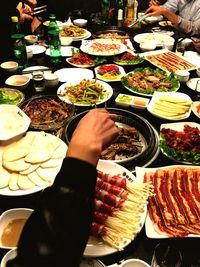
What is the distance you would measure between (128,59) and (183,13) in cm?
262

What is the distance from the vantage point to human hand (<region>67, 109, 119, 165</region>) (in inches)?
Result: 49.3

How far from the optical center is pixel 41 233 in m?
1.09

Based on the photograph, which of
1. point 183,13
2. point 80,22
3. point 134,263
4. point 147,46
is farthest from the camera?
point 183,13

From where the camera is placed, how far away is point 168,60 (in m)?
4.06

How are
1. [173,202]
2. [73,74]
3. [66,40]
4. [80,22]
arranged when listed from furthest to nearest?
[80,22], [66,40], [73,74], [173,202]

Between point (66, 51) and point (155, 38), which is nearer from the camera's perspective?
point (66, 51)

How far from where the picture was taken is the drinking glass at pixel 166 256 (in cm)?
159

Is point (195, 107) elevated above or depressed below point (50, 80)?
below

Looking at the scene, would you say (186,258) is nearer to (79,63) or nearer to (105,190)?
(105,190)

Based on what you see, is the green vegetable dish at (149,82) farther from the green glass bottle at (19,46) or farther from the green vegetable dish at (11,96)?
the green glass bottle at (19,46)

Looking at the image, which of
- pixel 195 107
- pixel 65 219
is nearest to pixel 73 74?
pixel 195 107

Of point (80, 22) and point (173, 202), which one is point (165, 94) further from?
point (80, 22)

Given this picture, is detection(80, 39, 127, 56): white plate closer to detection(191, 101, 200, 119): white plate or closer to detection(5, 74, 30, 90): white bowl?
detection(5, 74, 30, 90): white bowl

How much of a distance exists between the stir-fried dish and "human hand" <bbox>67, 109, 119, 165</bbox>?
1637 millimetres
